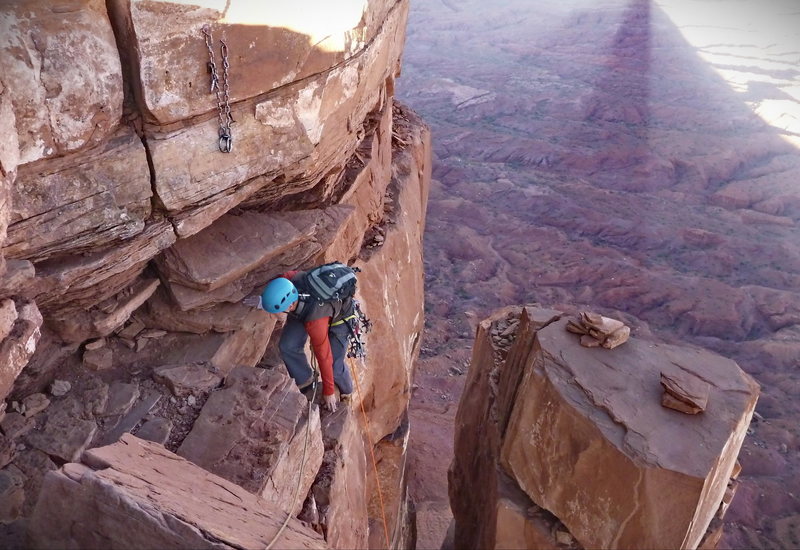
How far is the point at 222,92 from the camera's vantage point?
365cm

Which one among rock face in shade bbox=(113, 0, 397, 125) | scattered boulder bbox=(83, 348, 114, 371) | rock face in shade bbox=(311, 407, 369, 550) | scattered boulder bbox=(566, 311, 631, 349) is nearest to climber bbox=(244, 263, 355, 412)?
rock face in shade bbox=(311, 407, 369, 550)

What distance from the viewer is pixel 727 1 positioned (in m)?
25.3

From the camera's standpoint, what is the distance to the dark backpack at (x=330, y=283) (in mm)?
4055

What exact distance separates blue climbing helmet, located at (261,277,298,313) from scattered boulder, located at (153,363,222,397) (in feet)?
1.97

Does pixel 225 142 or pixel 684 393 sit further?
pixel 684 393

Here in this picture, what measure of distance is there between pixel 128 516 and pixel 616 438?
3.23 meters

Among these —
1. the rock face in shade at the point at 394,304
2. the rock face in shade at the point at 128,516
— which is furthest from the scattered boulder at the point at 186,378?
the rock face in shade at the point at 394,304

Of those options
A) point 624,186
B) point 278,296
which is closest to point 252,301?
point 278,296

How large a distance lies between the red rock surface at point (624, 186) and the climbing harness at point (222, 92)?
6.43 metres

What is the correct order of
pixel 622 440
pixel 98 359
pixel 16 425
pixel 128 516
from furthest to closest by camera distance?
1. pixel 622 440
2. pixel 98 359
3. pixel 16 425
4. pixel 128 516

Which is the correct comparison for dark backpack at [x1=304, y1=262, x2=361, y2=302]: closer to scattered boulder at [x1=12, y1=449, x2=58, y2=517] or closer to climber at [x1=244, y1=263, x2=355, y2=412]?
climber at [x1=244, y1=263, x2=355, y2=412]

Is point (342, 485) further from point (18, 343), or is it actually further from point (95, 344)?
point (18, 343)

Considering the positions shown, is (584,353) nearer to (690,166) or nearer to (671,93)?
(690,166)

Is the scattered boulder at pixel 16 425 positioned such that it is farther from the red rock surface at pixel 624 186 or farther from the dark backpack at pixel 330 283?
the red rock surface at pixel 624 186
